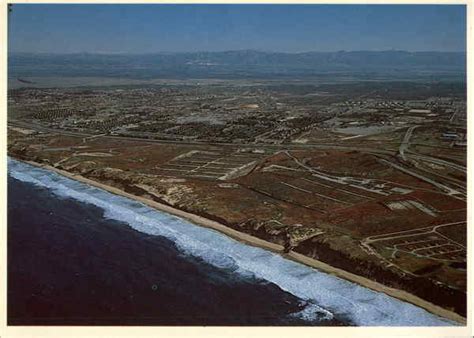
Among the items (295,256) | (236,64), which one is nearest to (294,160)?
(236,64)

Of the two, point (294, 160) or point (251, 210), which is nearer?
point (251, 210)

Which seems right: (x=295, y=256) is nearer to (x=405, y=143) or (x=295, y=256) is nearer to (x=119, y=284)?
(x=119, y=284)

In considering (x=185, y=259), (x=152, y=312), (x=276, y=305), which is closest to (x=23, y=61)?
(x=185, y=259)

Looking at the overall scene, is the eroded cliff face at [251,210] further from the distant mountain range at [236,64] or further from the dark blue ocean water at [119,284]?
the distant mountain range at [236,64]

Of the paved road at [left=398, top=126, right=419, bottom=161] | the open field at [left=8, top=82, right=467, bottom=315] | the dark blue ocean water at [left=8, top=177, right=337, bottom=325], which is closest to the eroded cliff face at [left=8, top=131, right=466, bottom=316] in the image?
the open field at [left=8, top=82, right=467, bottom=315]

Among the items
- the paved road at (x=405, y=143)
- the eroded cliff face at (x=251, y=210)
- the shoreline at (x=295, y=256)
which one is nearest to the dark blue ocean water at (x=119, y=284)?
the shoreline at (x=295, y=256)

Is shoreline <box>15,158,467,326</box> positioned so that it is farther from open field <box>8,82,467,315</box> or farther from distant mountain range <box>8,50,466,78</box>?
distant mountain range <box>8,50,466,78</box>
